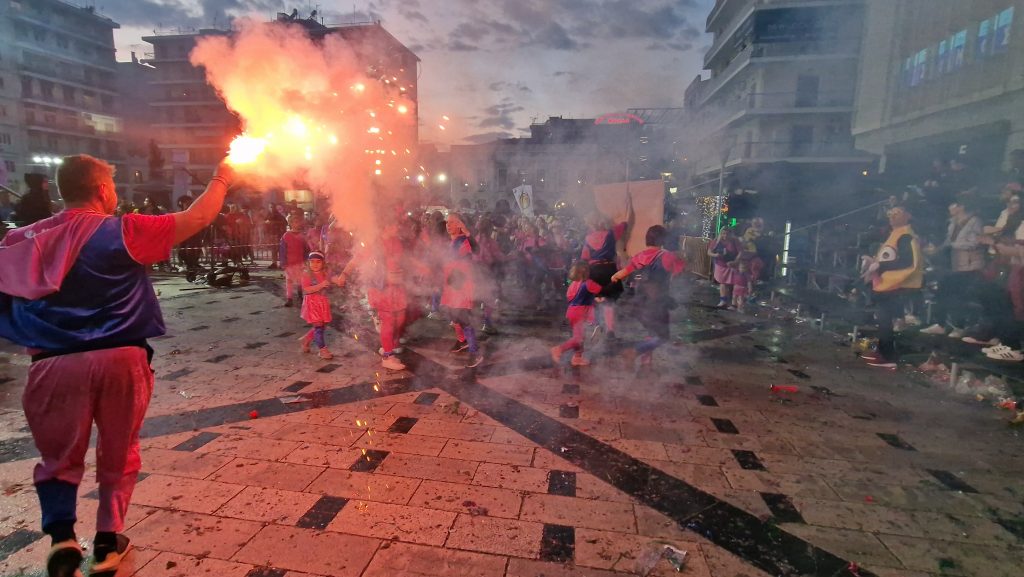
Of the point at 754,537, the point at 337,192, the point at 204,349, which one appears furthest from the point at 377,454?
the point at 337,192

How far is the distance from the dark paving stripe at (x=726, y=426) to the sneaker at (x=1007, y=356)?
3621 mm

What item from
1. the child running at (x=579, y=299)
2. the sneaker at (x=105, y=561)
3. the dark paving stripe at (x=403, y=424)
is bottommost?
the dark paving stripe at (x=403, y=424)

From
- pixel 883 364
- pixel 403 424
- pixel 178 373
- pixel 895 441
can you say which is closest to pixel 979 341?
pixel 883 364

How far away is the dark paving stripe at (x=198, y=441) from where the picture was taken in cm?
383

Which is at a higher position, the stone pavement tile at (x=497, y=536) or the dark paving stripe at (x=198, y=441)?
the stone pavement tile at (x=497, y=536)

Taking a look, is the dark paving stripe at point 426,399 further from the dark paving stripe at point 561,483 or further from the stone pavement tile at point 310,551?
the stone pavement tile at point 310,551

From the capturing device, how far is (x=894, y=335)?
21.6 feet

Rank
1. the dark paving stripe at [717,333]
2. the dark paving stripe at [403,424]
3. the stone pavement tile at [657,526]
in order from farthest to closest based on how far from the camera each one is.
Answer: the dark paving stripe at [717,333] → the dark paving stripe at [403,424] → the stone pavement tile at [657,526]

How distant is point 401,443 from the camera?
13.1 feet

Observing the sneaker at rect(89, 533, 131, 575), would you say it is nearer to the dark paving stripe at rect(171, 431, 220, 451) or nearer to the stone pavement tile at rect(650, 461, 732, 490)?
the dark paving stripe at rect(171, 431, 220, 451)

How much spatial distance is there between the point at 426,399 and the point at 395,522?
6.91 feet

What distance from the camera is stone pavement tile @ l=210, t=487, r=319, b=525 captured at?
294 centimetres

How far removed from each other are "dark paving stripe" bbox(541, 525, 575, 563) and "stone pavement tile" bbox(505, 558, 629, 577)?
0.05 m

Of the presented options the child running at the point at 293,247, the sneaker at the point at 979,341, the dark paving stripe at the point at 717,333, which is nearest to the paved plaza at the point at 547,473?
the sneaker at the point at 979,341
